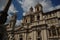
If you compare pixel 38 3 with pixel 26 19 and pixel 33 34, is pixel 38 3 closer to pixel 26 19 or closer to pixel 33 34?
pixel 26 19

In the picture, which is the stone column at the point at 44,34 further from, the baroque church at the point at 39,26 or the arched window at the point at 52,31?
the arched window at the point at 52,31

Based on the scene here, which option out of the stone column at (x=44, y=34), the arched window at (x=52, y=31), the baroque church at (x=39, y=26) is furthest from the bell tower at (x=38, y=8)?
→ the arched window at (x=52, y=31)

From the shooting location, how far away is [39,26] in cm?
3080

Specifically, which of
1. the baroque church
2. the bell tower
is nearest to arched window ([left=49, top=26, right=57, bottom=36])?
the baroque church

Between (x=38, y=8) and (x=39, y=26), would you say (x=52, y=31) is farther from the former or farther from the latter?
(x=38, y=8)

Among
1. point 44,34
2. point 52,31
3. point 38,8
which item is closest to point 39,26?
point 44,34

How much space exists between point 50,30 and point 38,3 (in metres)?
8.53

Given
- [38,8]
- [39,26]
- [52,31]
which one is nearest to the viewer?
[52,31]

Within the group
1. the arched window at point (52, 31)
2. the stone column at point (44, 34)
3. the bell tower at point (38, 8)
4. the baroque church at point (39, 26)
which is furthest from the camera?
the bell tower at point (38, 8)

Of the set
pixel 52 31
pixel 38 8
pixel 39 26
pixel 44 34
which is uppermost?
pixel 38 8

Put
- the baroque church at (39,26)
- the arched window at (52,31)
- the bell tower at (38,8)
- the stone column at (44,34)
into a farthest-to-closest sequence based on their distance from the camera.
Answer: the bell tower at (38,8)
the stone column at (44,34)
the baroque church at (39,26)
the arched window at (52,31)

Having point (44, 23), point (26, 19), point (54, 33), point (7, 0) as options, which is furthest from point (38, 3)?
point (7, 0)

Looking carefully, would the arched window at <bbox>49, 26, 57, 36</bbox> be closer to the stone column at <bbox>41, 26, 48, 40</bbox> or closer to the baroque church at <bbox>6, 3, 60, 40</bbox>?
the baroque church at <bbox>6, 3, 60, 40</bbox>

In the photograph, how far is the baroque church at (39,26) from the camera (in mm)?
29328
